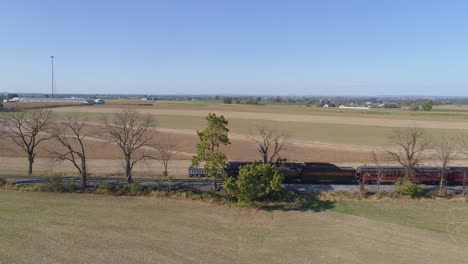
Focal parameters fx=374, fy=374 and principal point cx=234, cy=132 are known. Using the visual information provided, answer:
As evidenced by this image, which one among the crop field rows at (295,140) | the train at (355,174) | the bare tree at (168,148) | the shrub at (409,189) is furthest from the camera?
the bare tree at (168,148)

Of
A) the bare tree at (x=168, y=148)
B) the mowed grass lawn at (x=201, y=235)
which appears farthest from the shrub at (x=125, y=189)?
the bare tree at (x=168, y=148)

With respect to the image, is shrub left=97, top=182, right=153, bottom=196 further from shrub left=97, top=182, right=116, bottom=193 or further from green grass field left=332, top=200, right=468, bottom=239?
green grass field left=332, top=200, right=468, bottom=239

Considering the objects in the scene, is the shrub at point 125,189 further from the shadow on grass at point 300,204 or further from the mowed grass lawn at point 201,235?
the shadow on grass at point 300,204

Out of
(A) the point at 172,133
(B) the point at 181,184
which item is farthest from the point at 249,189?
(A) the point at 172,133

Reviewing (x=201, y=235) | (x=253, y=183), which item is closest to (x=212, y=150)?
(x=253, y=183)

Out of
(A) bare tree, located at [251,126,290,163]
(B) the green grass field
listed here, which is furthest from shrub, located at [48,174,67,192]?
(B) the green grass field

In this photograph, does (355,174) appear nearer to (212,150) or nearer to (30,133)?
(212,150)
